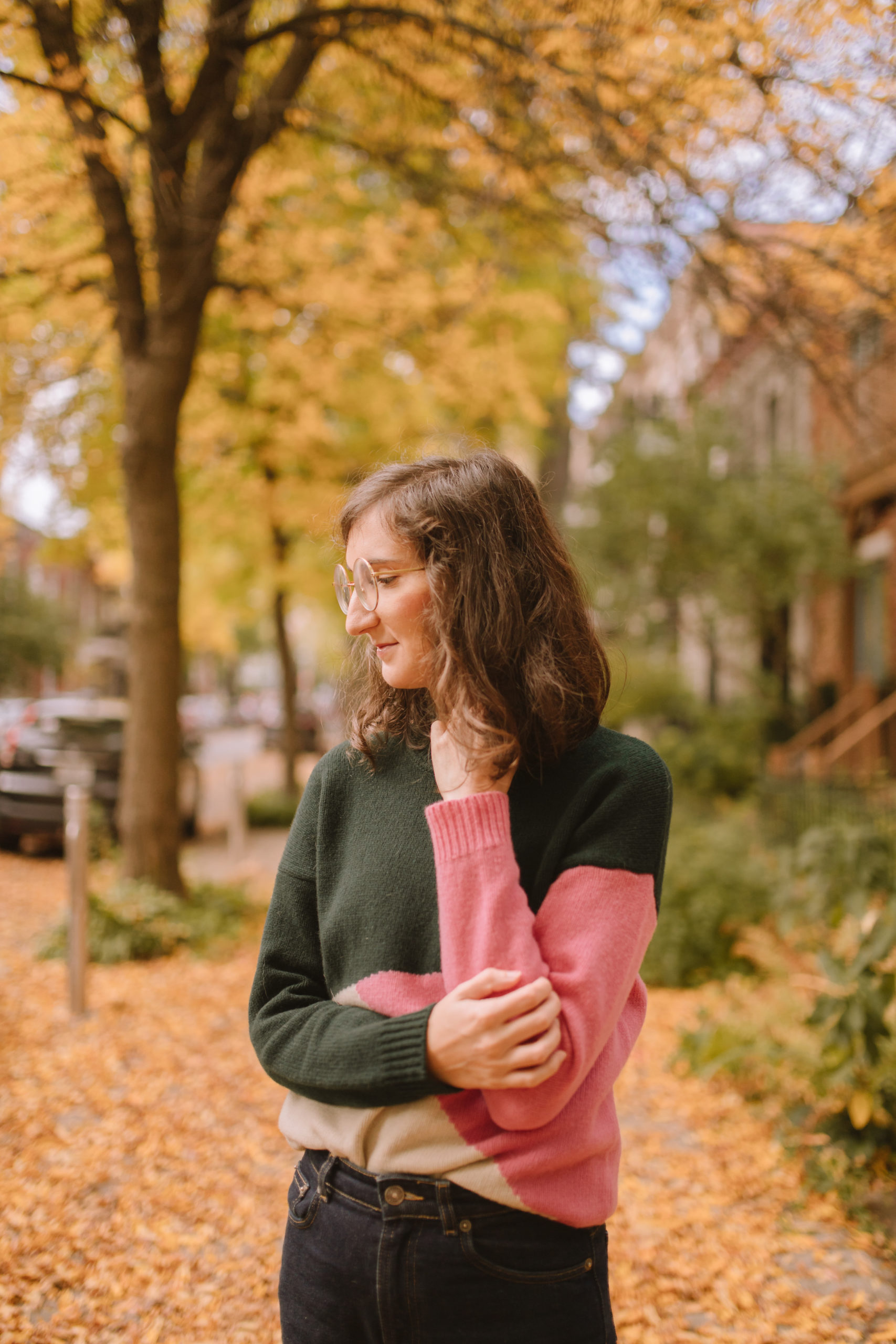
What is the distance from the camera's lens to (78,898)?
5.33 meters

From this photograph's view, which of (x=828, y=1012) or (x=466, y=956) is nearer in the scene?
(x=466, y=956)

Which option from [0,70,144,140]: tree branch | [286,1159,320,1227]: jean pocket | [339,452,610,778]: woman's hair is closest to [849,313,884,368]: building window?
[0,70,144,140]: tree branch

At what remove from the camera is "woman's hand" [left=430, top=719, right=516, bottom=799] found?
1307 mm

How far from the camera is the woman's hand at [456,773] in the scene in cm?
131

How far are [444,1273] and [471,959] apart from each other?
1.56 ft

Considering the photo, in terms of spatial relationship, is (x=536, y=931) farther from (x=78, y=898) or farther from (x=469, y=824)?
(x=78, y=898)

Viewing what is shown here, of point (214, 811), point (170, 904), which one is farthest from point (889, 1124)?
point (214, 811)

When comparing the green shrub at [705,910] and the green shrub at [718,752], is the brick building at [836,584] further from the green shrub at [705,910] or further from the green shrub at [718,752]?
the green shrub at [705,910]

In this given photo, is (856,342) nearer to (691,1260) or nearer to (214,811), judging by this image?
(691,1260)

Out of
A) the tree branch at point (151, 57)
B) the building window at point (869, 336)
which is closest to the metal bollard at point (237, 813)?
the tree branch at point (151, 57)

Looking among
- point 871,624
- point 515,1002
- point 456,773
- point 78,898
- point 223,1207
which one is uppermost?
point 871,624


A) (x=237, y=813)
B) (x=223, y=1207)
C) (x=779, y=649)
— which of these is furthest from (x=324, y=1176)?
(x=779, y=649)

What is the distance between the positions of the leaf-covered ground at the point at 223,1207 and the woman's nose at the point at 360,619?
2280mm

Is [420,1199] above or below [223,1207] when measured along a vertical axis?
above
